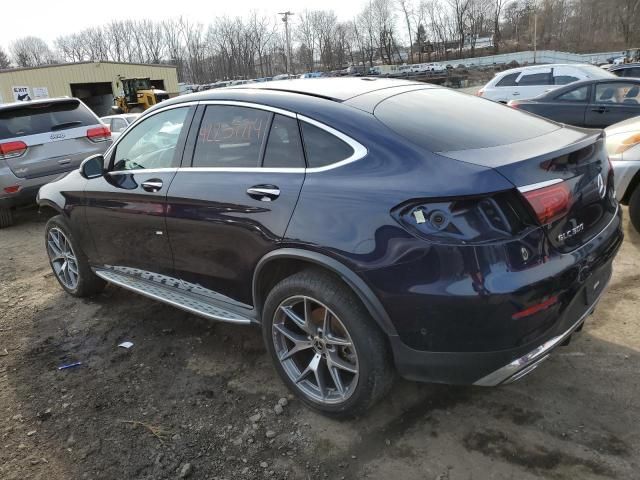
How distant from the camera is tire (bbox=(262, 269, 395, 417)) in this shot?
2449mm

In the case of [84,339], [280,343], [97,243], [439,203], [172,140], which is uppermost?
[172,140]

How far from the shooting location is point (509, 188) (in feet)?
7.02

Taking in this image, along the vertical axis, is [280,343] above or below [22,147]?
below

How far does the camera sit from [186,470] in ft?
8.19

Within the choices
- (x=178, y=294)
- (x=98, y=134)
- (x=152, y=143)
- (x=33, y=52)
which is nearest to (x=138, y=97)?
(x=98, y=134)

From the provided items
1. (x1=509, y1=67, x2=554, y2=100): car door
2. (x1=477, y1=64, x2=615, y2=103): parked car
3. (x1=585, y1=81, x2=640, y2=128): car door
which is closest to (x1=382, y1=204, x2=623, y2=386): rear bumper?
(x1=585, y1=81, x2=640, y2=128): car door

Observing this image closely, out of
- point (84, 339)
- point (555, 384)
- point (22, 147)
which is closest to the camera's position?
point (555, 384)

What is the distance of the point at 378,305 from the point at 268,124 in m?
1.25

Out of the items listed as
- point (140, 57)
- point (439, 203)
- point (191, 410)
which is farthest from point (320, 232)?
point (140, 57)

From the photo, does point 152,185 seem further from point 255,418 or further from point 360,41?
point 360,41

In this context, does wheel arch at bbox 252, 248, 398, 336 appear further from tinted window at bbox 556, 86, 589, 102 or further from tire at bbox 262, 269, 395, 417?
tinted window at bbox 556, 86, 589, 102

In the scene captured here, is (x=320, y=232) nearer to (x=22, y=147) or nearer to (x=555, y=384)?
(x=555, y=384)

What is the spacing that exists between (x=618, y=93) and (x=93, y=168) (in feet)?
28.4

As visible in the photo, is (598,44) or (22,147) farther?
(598,44)
